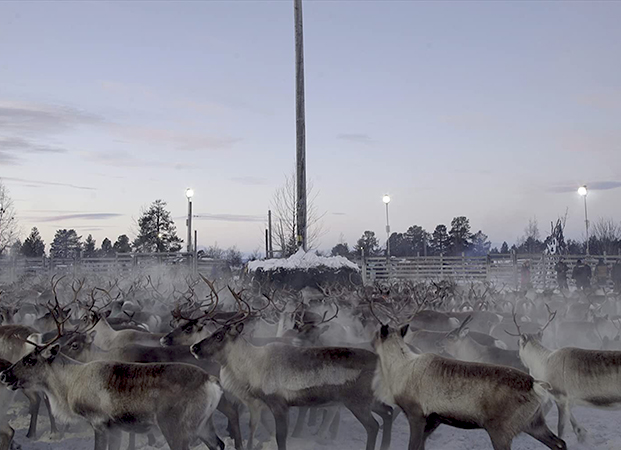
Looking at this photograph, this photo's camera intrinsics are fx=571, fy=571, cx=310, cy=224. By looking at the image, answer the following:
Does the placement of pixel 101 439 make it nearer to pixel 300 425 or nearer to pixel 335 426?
pixel 300 425

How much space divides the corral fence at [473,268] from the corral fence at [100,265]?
776cm

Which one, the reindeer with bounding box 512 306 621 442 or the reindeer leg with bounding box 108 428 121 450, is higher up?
the reindeer with bounding box 512 306 621 442

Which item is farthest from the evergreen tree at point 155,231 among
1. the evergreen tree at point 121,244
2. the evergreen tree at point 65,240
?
the evergreen tree at point 65,240

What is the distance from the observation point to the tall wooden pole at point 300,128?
57.4ft

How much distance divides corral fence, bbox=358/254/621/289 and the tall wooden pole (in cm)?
925

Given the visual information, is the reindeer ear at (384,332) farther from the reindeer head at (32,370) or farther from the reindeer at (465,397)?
the reindeer head at (32,370)

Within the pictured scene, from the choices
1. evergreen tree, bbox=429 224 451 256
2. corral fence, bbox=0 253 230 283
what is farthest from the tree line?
corral fence, bbox=0 253 230 283

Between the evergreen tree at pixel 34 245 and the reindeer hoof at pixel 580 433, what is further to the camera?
the evergreen tree at pixel 34 245

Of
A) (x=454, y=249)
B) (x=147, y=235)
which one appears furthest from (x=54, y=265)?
(x=454, y=249)

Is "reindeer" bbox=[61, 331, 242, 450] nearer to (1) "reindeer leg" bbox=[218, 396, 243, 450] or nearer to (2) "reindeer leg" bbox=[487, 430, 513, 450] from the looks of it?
(1) "reindeer leg" bbox=[218, 396, 243, 450]

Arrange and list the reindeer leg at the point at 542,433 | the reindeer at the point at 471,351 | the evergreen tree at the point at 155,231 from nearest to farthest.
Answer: the reindeer leg at the point at 542,433 → the reindeer at the point at 471,351 → the evergreen tree at the point at 155,231

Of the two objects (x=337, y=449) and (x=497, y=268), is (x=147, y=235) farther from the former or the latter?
(x=337, y=449)

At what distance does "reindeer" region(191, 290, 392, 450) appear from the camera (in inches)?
224

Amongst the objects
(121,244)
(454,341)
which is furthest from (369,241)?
(454,341)
